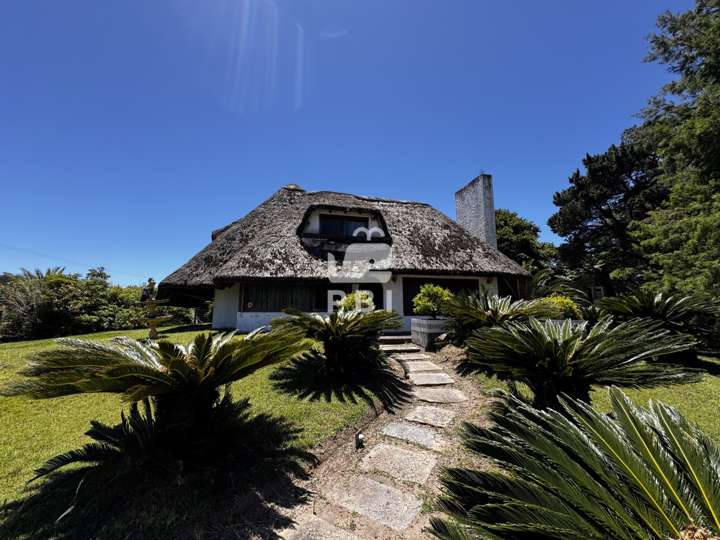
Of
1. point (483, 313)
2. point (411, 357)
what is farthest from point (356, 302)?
point (483, 313)

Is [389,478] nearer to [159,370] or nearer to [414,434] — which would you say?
[414,434]

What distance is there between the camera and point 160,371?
2520 millimetres

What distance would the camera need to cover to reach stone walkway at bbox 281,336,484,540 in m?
2.30

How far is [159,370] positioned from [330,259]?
982cm

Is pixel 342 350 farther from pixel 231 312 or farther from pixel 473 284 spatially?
pixel 473 284

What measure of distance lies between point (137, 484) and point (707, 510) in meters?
3.68

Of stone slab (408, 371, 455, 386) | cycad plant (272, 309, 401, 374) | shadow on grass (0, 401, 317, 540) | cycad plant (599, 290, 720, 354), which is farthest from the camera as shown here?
cycad plant (599, 290, 720, 354)

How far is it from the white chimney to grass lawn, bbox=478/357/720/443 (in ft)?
33.0

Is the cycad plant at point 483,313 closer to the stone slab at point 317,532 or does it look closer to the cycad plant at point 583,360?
the cycad plant at point 583,360

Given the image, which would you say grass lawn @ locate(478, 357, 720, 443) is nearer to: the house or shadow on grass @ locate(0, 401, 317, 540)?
shadow on grass @ locate(0, 401, 317, 540)

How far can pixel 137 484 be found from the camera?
2.53 m

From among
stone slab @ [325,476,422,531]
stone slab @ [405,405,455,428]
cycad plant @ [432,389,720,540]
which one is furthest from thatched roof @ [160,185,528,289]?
cycad plant @ [432,389,720,540]

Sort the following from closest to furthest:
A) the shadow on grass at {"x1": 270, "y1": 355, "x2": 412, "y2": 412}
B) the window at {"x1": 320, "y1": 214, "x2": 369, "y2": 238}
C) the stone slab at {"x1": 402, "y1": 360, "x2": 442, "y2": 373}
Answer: the shadow on grass at {"x1": 270, "y1": 355, "x2": 412, "y2": 412}, the stone slab at {"x1": 402, "y1": 360, "x2": 442, "y2": 373}, the window at {"x1": 320, "y1": 214, "x2": 369, "y2": 238}

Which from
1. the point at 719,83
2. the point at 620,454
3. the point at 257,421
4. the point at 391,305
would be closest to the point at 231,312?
the point at 391,305
